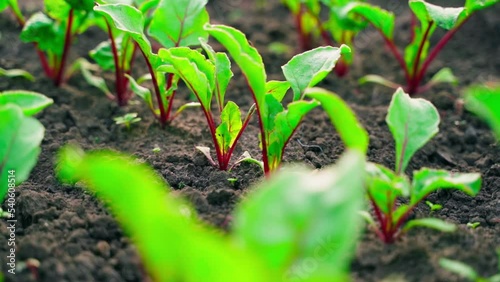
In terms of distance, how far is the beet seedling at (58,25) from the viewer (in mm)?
2762

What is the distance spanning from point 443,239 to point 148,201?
1.03 meters

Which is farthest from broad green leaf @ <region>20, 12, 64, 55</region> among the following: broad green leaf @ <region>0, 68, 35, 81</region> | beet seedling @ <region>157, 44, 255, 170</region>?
beet seedling @ <region>157, 44, 255, 170</region>

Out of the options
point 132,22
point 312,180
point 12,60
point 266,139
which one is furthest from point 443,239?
point 12,60

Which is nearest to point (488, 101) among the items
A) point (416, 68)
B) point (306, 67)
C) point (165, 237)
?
point (306, 67)

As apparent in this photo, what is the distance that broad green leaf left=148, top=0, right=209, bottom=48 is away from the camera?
249cm

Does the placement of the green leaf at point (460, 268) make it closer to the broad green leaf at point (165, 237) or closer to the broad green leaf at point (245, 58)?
the broad green leaf at point (165, 237)

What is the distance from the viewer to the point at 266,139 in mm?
2152

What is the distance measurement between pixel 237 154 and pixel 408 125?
2.51 ft

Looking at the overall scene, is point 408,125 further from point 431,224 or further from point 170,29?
point 170,29

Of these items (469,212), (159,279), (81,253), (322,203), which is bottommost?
(469,212)

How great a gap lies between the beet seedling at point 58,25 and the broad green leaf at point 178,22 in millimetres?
331

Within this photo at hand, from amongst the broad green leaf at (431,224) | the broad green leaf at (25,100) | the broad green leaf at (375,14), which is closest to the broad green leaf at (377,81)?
the broad green leaf at (375,14)

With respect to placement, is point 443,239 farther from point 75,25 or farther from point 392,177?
point 75,25

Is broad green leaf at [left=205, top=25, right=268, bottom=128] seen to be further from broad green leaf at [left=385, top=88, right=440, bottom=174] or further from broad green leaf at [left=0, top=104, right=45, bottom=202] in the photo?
broad green leaf at [left=0, top=104, right=45, bottom=202]
